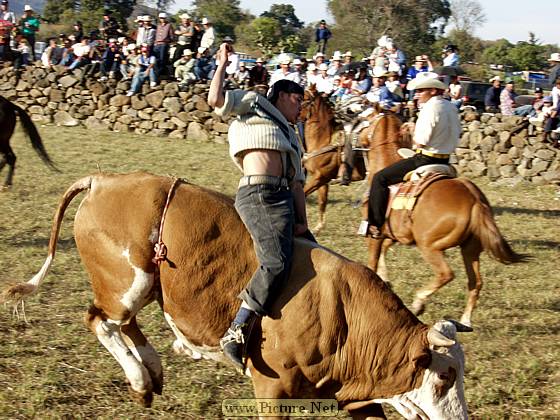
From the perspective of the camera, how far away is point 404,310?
4.02 meters

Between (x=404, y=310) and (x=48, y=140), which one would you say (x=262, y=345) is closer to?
(x=404, y=310)

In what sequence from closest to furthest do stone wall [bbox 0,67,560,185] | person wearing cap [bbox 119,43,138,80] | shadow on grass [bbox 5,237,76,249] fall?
1. shadow on grass [bbox 5,237,76,249]
2. stone wall [bbox 0,67,560,185]
3. person wearing cap [bbox 119,43,138,80]

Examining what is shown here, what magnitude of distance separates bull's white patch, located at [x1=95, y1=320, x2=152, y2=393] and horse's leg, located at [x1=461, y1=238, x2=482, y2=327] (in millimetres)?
3258

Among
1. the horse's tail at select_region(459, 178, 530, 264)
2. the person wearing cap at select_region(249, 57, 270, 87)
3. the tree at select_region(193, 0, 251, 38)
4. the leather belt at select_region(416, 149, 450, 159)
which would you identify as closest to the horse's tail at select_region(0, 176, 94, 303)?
the horse's tail at select_region(459, 178, 530, 264)

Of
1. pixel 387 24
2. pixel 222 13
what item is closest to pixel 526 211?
pixel 387 24

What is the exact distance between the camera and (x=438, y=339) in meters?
3.64

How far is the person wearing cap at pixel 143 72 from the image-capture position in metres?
18.8

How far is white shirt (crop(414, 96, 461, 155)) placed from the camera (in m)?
6.88

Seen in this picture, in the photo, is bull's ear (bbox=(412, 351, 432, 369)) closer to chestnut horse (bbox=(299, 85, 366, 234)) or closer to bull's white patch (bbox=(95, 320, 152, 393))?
bull's white patch (bbox=(95, 320, 152, 393))

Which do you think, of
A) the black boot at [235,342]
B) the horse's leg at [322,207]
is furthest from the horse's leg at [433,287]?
the horse's leg at [322,207]

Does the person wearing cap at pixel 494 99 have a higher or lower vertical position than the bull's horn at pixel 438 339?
higher

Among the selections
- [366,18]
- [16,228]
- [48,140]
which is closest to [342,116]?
[16,228]

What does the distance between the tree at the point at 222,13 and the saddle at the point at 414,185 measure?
36131mm

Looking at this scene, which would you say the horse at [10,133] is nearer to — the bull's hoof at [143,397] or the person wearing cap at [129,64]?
the bull's hoof at [143,397]
